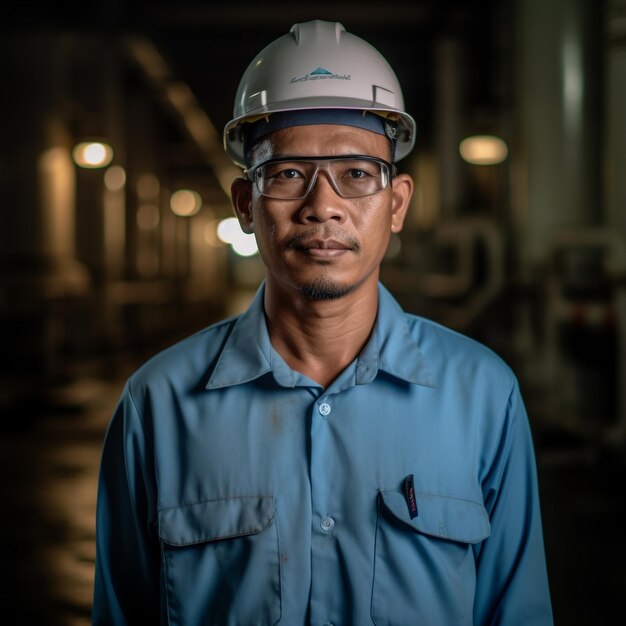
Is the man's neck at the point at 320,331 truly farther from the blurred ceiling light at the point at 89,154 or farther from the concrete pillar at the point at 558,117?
the blurred ceiling light at the point at 89,154

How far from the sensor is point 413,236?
34.8ft

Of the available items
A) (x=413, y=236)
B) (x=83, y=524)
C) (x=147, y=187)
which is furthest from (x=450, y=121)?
(x=83, y=524)

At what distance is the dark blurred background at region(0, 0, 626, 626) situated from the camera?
460cm

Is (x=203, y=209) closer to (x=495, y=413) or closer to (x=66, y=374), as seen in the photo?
(x=66, y=374)

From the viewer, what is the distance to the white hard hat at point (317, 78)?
1.79m

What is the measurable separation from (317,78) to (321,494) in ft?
3.23

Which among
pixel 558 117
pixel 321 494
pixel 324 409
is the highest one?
pixel 558 117

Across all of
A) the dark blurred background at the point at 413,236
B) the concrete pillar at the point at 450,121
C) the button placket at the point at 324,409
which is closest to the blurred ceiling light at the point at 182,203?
the dark blurred background at the point at 413,236

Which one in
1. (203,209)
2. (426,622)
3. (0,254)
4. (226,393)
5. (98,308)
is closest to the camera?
(426,622)

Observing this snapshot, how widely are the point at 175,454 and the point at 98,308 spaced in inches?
407

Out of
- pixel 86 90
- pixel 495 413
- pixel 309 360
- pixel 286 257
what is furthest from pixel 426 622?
pixel 86 90

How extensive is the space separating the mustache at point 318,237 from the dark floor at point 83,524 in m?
2.30

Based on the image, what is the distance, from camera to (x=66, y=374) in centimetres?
906

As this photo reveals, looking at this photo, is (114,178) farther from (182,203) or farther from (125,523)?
(125,523)
